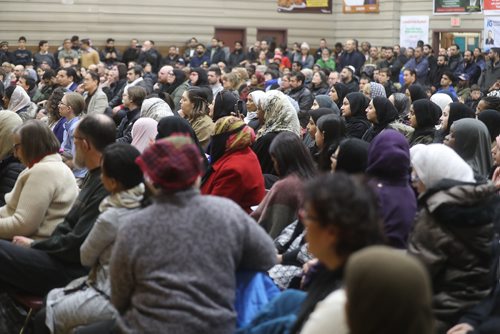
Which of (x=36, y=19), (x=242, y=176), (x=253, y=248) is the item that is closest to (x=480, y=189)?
(x=253, y=248)

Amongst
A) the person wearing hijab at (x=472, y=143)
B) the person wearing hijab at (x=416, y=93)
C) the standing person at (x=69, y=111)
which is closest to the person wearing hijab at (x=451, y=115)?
the person wearing hijab at (x=472, y=143)

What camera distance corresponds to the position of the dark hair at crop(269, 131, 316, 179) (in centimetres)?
498

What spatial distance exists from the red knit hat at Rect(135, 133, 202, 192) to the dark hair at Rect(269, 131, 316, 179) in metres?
1.72

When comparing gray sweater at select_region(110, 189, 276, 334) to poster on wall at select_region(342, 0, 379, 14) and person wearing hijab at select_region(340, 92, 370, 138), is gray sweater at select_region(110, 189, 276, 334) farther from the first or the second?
poster on wall at select_region(342, 0, 379, 14)

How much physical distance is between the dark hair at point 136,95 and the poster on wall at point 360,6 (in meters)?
16.0

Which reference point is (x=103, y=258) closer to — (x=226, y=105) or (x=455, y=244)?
(x=455, y=244)

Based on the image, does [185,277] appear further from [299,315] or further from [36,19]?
[36,19]

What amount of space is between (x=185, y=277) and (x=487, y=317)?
1383mm

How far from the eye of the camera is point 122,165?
13.2 ft

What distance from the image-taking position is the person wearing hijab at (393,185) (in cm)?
397

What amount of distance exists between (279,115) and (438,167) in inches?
159

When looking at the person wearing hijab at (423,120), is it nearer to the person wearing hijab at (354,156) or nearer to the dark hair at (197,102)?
the dark hair at (197,102)

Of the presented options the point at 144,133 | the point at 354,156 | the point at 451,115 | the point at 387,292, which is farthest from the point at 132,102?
the point at 387,292

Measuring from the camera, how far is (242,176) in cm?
553
